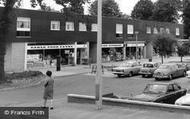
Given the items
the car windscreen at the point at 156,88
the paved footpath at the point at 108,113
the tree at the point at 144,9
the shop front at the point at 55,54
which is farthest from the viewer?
the tree at the point at 144,9

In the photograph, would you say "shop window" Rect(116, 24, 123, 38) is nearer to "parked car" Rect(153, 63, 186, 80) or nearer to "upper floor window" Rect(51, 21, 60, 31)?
"upper floor window" Rect(51, 21, 60, 31)

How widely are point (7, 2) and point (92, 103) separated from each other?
14053 mm

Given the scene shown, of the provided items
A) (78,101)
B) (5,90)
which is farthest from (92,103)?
(5,90)

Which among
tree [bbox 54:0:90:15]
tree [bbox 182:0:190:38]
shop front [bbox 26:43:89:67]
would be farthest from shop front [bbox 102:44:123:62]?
tree [bbox 182:0:190:38]

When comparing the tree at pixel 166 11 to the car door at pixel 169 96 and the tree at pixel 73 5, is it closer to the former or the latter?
the tree at pixel 73 5

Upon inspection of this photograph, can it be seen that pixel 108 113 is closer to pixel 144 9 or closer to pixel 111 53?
pixel 111 53

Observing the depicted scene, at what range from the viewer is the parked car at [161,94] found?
15.0 m

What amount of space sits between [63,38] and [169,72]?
19386mm

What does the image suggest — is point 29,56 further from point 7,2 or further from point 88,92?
point 88,92

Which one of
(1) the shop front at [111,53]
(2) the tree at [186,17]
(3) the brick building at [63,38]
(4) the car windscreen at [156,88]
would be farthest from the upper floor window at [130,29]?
(4) the car windscreen at [156,88]

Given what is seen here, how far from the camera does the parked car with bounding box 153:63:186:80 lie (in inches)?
1127

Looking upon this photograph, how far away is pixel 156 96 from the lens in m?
15.3

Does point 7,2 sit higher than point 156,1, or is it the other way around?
point 156,1

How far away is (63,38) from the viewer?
44062 millimetres
